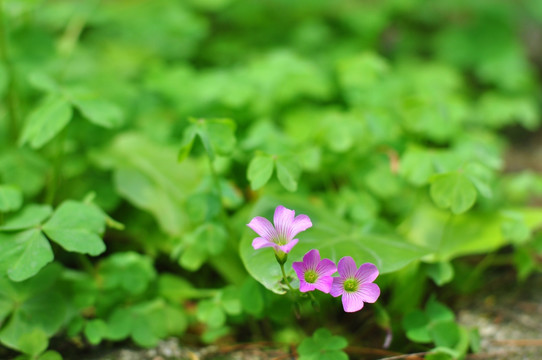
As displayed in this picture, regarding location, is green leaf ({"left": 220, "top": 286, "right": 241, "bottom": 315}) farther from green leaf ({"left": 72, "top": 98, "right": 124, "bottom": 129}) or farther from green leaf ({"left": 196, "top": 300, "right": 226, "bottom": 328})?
green leaf ({"left": 72, "top": 98, "right": 124, "bottom": 129})

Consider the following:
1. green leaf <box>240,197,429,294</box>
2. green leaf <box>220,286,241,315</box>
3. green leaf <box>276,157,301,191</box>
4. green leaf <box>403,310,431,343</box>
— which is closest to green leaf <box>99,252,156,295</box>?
green leaf <box>220,286,241,315</box>

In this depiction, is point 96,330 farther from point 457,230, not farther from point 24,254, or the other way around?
point 457,230

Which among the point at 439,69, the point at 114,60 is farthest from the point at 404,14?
the point at 114,60

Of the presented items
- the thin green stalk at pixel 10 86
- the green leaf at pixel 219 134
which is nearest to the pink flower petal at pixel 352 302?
the green leaf at pixel 219 134

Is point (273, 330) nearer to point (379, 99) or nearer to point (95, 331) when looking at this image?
point (95, 331)

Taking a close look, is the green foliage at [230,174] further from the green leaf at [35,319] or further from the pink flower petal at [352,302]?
the pink flower petal at [352,302]

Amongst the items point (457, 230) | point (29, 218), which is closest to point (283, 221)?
point (29, 218)
